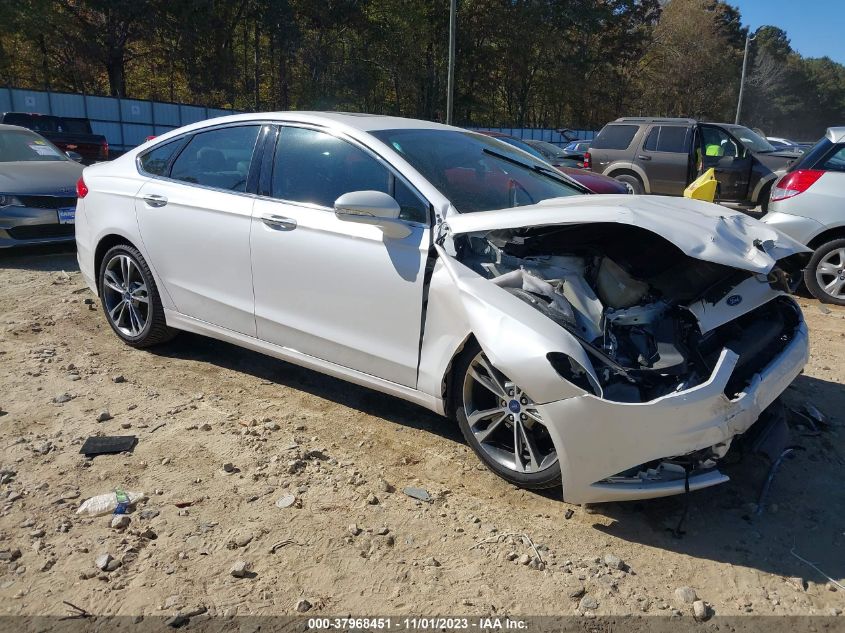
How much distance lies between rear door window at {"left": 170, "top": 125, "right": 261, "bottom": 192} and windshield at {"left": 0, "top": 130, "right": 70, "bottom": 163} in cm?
546

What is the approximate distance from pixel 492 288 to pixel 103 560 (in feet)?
6.50

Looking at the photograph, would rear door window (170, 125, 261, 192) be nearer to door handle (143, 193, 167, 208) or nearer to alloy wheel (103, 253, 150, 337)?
door handle (143, 193, 167, 208)

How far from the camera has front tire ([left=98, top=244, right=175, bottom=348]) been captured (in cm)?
478

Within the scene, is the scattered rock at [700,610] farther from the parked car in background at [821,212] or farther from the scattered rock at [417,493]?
the parked car in background at [821,212]

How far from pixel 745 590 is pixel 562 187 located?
257cm

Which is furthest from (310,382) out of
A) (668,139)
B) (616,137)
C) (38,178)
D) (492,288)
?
(616,137)

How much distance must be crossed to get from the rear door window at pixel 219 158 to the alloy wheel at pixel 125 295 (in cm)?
80

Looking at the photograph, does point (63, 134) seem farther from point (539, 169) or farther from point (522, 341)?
point (522, 341)

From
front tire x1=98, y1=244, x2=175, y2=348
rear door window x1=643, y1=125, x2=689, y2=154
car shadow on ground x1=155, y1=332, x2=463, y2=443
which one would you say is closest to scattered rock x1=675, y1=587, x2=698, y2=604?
car shadow on ground x1=155, y1=332, x2=463, y2=443

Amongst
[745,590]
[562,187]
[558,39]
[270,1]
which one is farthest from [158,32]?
[745,590]

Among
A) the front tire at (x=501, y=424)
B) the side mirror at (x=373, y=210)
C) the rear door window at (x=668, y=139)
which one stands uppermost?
the rear door window at (x=668, y=139)

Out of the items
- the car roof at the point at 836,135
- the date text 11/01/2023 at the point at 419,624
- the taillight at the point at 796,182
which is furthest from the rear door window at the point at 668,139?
the date text 11/01/2023 at the point at 419,624

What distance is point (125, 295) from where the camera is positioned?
497 centimetres

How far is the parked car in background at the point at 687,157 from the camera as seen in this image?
1188 cm
